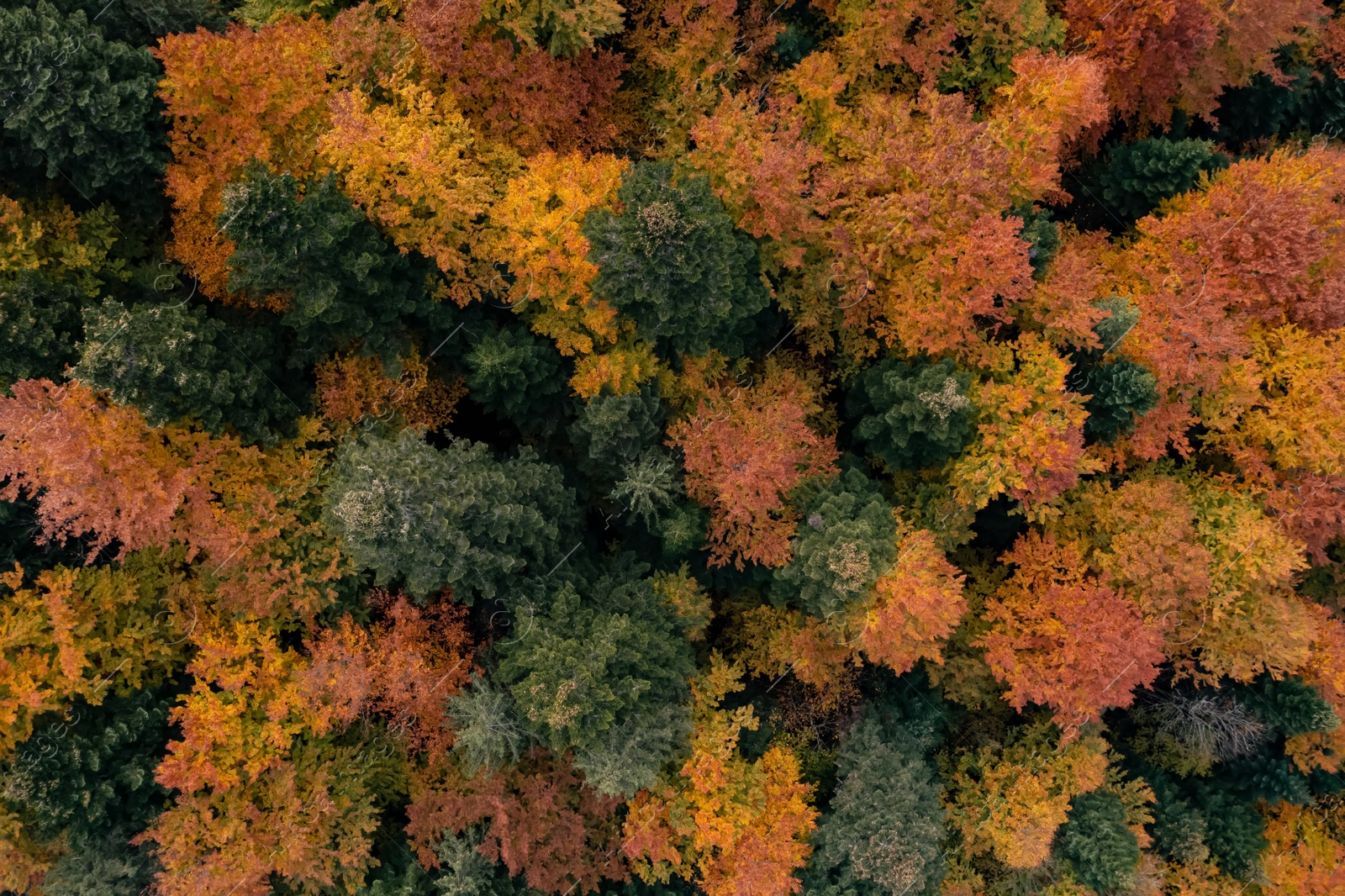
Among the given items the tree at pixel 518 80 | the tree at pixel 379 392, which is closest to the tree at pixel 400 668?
the tree at pixel 379 392

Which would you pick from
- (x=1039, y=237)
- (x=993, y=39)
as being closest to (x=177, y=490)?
(x=1039, y=237)

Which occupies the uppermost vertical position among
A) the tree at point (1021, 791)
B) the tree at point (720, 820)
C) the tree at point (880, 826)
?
the tree at point (720, 820)

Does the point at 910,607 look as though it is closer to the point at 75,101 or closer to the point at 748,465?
the point at 748,465

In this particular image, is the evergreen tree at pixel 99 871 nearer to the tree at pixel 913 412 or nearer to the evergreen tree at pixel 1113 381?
Result: the tree at pixel 913 412

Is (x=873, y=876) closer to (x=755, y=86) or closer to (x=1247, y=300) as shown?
(x=1247, y=300)

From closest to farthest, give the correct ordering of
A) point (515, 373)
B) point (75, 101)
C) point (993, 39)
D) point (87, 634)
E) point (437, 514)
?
point (75, 101)
point (437, 514)
point (87, 634)
point (515, 373)
point (993, 39)

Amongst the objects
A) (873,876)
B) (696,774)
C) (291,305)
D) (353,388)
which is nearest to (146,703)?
(353,388)
